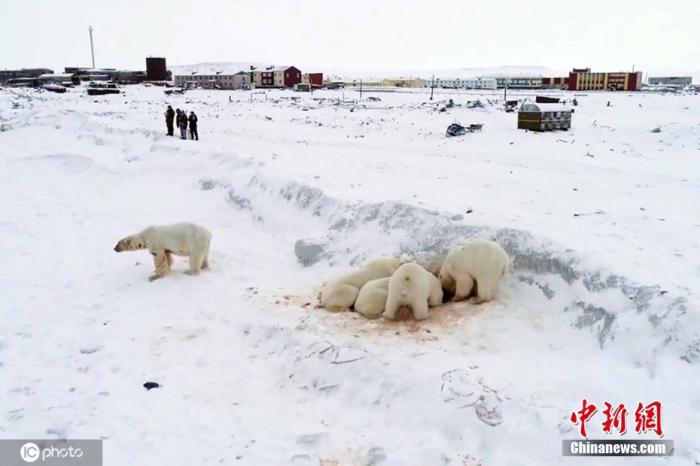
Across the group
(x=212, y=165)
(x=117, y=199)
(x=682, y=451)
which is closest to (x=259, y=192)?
(x=212, y=165)

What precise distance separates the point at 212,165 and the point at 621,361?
13779 millimetres

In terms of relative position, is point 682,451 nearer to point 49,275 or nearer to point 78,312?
point 78,312

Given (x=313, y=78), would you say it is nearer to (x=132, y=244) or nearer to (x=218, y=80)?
(x=218, y=80)

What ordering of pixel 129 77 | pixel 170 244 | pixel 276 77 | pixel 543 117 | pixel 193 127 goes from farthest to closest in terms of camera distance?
pixel 276 77
pixel 129 77
pixel 543 117
pixel 193 127
pixel 170 244

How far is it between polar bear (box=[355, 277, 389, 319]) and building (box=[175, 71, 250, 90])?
89310 mm

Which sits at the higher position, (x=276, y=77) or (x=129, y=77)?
(x=276, y=77)

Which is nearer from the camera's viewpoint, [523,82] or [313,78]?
[313,78]

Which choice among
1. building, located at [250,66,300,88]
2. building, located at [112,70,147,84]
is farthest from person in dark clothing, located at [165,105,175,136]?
building, located at [112,70,147,84]

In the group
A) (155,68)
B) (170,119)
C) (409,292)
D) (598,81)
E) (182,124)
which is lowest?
(409,292)

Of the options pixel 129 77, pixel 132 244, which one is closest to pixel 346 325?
pixel 132 244

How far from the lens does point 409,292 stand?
7.19 m

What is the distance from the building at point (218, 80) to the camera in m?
92.4

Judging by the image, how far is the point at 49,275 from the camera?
1001 cm

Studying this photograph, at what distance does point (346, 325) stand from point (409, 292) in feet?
3.10
